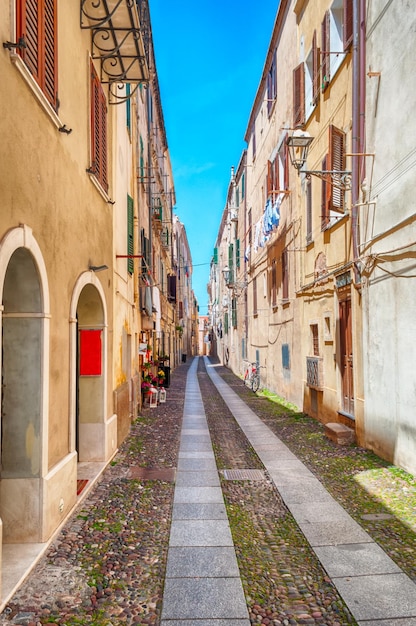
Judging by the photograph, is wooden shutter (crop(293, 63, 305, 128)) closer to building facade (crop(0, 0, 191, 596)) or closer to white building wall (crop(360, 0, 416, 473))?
white building wall (crop(360, 0, 416, 473))

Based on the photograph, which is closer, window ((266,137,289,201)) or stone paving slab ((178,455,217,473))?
stone paving slab ((178,455,217,473))

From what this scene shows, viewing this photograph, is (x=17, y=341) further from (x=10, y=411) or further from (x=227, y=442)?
(x=227, y=442)

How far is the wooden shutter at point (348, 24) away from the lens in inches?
356

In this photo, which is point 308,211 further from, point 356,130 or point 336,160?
point 356,130

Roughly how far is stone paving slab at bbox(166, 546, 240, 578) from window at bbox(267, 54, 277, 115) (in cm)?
1528

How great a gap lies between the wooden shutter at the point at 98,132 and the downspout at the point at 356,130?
429 cm

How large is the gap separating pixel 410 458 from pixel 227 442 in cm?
383

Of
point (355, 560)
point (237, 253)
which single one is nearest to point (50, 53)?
point (355, 560)

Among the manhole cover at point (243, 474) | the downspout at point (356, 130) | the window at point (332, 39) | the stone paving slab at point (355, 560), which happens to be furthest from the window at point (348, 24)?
the stone paving slab at point (355, 560)

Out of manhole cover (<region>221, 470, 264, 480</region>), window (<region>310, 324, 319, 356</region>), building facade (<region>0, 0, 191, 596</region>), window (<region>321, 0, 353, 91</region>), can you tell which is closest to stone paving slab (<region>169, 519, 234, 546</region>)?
building facade (<region>0, 0, 191, 596</region>)

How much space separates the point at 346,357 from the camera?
31.8 ft

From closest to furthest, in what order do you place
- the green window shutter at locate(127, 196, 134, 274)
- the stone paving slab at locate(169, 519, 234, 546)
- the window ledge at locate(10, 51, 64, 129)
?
the window ledge at locate(10, 51, 64, 129)
the stone paving slab at locate(169, 519, 234, 546)
the green window shutter at locate(127, 196, 134, 274)

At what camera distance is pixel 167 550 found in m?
4.59

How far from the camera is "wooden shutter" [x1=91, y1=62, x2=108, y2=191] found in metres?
7.26
